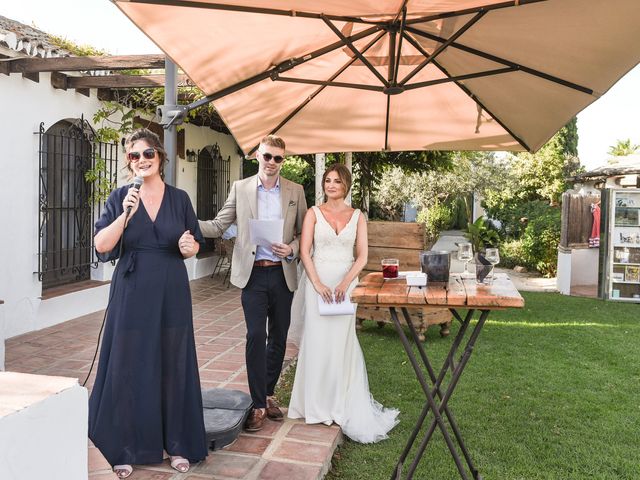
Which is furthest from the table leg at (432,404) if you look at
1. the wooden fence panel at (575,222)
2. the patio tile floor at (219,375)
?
the wooden fence panel at (575,222)

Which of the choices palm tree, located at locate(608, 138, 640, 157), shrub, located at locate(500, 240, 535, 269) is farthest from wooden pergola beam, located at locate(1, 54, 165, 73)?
palm tree, located at locate(608, 138, 640, 157)

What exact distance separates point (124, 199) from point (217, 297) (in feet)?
20.9

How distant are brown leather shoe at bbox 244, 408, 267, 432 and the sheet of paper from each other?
1.08 metres

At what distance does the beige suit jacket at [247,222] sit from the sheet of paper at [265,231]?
11 cm

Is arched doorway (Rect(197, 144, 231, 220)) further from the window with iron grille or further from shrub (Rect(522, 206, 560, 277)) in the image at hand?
shrub (Rect(522, 206, 560, 277))

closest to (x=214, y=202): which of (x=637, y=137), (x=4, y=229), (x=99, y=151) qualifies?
(x=99, y=151)

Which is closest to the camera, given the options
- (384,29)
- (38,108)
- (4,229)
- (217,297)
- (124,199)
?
(124,199)

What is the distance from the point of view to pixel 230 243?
30.0 feet

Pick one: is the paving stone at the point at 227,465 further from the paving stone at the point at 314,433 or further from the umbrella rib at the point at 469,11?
the umbrella rib at the point at 469,11

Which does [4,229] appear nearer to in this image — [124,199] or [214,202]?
[124,199]

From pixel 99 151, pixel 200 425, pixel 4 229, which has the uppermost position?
A: pixel 99 151

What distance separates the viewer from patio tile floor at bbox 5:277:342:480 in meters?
3.04

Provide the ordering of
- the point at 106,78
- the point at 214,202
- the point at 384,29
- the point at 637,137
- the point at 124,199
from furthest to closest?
the point at 637,137
the point at 214,202
the point at 106,78
the point at 384,29
the point at 124,199

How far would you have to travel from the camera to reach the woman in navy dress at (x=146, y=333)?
9.46 ft
